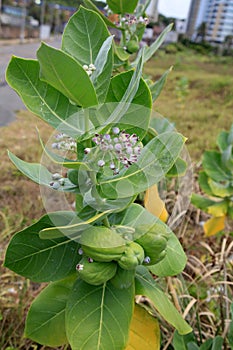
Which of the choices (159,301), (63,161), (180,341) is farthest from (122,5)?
(180,341)

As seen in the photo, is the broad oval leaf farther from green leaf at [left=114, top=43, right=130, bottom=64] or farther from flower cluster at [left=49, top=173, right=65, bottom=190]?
green leaf at [left=114, top=43, right=130, bottom=64]

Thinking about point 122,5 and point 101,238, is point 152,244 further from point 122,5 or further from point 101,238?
point 122,5

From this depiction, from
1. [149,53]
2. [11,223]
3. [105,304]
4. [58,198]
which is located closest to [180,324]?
[105,304]

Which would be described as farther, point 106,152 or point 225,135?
point 225,135

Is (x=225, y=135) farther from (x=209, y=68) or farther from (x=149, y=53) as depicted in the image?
(x=209, y=68)

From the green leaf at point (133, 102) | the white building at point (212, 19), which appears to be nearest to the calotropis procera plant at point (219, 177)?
the green leaf at point (133, 102)

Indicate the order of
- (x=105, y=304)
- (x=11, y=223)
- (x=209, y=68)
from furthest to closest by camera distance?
(x=209, y=68), (x=11, y=223), (x=105, y=304)

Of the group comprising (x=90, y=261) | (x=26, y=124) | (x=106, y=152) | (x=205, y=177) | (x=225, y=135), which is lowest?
(x=26, y=124)
